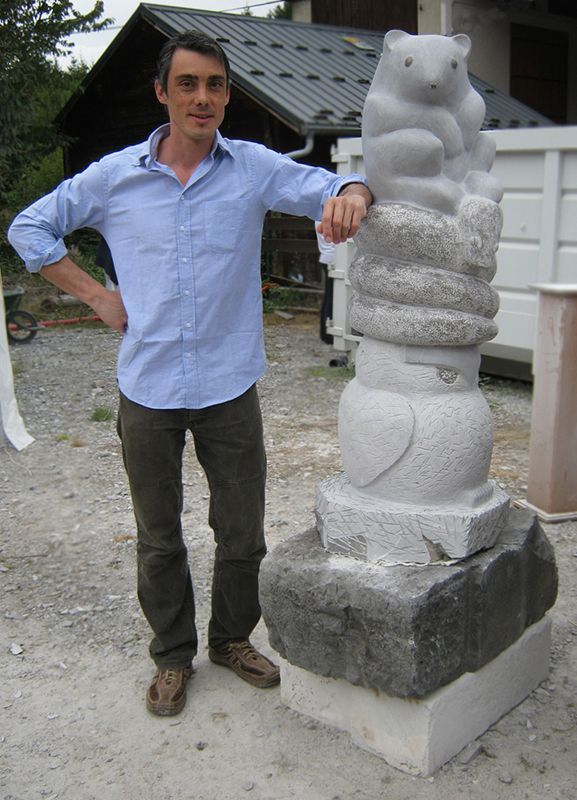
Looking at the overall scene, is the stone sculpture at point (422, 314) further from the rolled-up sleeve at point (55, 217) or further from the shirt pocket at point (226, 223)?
the rolled-up sleeve at point (55, 217)

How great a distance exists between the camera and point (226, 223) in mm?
2469

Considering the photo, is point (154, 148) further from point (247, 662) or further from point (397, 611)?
point (247, 662)

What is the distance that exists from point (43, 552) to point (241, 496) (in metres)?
1.70

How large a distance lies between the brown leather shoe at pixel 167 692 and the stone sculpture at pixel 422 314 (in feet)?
2.45

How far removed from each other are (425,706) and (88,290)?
1500 millimetres

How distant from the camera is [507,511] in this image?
263 cm

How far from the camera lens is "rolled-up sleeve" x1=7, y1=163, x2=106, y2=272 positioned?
241cm

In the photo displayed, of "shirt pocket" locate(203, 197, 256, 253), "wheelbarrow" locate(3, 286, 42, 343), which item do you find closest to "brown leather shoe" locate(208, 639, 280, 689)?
"shirt pocket" locate(203, 197, 256, 253)

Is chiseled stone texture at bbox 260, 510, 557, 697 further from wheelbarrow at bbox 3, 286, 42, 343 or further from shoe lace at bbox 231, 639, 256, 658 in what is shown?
wheelbarrow at bbox 3, 286, 42, 343

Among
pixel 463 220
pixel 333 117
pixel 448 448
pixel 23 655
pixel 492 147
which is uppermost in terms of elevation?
pixel 333 117

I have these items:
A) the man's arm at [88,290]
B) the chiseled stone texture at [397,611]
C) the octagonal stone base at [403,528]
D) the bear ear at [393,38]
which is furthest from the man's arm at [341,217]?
the chiseled stone texture at [397,611]

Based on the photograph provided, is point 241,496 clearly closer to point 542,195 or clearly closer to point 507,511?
point 507,511

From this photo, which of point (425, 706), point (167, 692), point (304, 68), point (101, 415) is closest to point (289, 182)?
point (425, 706)

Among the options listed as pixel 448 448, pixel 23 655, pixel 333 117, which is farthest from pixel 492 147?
pixel 333 117
